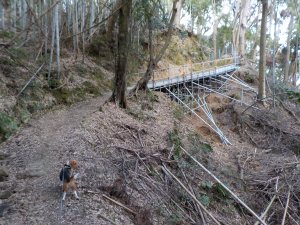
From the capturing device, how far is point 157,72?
69.7 ft

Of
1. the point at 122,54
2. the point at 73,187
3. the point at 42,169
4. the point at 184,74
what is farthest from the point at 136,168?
the point at 184,74

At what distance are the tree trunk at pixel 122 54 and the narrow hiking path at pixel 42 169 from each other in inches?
48.9

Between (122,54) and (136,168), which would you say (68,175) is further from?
(122,54)

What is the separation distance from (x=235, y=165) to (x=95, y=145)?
5.67 meters

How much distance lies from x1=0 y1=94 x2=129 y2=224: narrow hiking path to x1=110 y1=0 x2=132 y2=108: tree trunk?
4.07 ft

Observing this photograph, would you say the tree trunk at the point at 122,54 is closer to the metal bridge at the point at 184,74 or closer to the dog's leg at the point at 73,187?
the metal bridge at the point at 184,74

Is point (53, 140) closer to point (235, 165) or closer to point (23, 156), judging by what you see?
point (23, 156)

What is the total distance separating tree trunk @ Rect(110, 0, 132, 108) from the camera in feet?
33.8

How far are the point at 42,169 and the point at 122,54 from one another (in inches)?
204

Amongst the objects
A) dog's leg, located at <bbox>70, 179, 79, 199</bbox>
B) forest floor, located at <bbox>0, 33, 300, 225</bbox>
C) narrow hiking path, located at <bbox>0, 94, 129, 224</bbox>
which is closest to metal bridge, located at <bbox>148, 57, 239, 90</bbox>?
forest floor, located at <bbox>0, 33, 300, 225</bbox>

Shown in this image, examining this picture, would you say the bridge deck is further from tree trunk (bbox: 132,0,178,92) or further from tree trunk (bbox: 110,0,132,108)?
tree trunk (bbox: 110,0,132,108)

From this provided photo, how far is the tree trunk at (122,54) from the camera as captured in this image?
1030 centimetres

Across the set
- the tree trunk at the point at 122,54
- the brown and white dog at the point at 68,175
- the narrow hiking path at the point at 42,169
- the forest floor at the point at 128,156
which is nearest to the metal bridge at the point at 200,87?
the forest floor at the point at 128,156

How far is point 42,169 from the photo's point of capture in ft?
22.7
